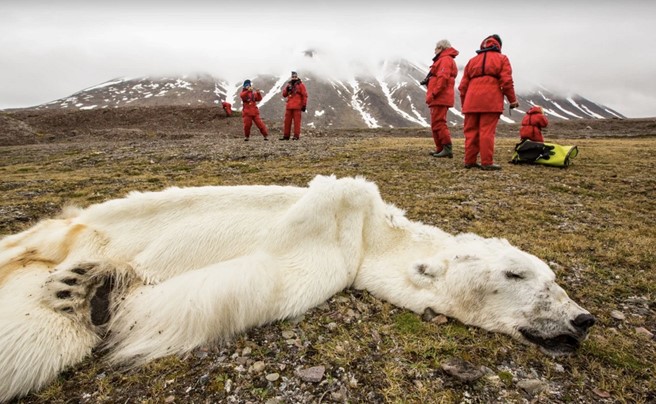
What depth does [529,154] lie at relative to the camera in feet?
37.0

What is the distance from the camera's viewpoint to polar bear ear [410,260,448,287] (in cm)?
344

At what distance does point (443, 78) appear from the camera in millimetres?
11031

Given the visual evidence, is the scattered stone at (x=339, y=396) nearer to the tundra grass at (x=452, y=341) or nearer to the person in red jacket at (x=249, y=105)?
the tundra grass at (x=452, y=341)

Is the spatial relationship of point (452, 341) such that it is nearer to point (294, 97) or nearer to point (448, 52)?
point (448, 52)

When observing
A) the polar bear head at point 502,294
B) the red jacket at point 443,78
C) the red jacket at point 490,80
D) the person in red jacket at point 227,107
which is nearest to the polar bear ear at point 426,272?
the polar bear head at point 502,294

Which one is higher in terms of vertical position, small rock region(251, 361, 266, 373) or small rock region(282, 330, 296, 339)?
small rock region(282, 330, 296, 339)

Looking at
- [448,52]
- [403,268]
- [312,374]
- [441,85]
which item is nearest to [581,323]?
[403,268]

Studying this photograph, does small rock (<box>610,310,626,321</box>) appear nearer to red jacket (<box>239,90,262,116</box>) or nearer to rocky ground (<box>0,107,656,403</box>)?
rocky ground (<box>0,107,656,403</box>)

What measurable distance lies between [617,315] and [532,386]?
5.29ft

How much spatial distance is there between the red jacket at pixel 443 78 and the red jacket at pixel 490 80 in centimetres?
122

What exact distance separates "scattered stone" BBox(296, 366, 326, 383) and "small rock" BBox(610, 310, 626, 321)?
9.49 feet

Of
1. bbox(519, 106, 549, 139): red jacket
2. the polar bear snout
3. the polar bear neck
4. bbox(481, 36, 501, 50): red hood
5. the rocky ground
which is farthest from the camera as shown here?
bbox(519, 106, 549, 139): red jacket

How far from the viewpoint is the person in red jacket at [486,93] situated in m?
9.38

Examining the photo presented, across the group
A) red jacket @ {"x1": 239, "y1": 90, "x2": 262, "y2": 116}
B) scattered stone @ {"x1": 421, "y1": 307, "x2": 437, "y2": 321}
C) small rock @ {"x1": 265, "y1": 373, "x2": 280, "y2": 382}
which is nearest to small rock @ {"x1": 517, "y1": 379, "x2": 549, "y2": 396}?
scattered stone @ {"x1": 421, "y1": 307, "x2": 437, "y2": 321}
